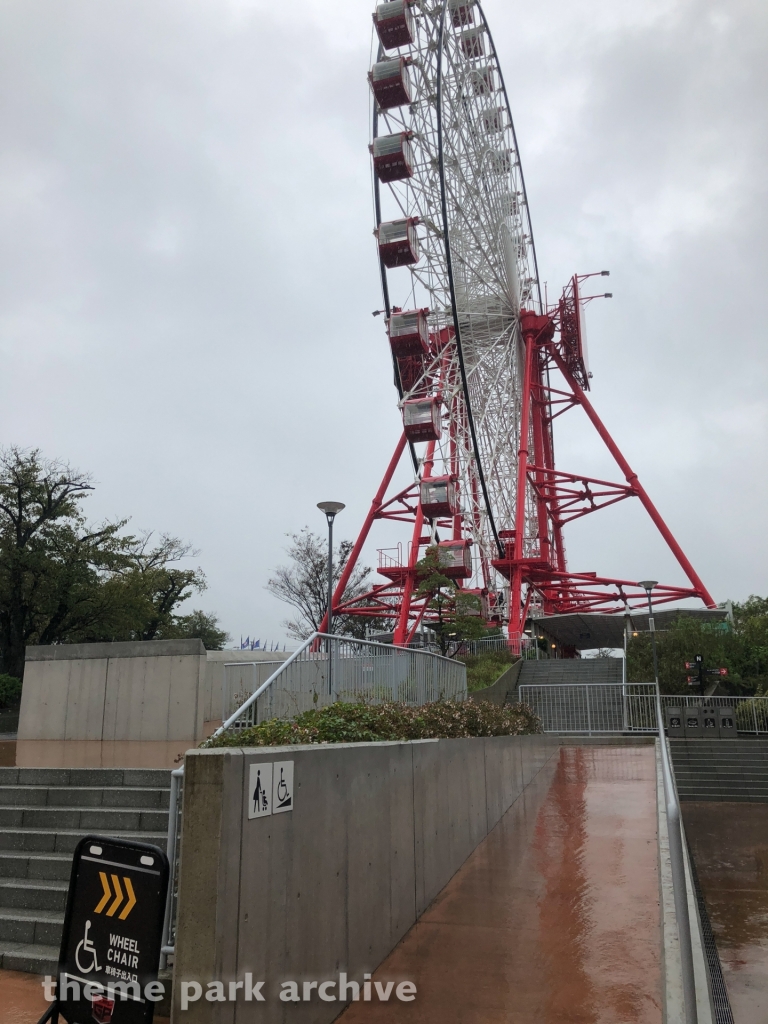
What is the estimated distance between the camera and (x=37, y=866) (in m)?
6.13

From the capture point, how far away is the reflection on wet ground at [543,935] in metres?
4.68

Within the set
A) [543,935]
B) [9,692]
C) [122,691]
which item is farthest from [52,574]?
[543,935]

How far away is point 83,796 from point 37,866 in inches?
37.7

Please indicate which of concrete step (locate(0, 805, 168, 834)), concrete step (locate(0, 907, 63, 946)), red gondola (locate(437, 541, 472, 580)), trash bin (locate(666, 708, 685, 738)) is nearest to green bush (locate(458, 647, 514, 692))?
red gondola (locate(437, 541, 472, 580))

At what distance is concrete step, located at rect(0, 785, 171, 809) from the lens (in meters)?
6.93

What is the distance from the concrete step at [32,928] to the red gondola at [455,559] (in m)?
23.6

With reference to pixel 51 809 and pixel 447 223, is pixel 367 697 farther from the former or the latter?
pixel 447 223

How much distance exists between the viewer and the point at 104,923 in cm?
362

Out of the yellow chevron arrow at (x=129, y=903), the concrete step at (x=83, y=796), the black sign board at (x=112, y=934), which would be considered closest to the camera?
the black sign board at (x=112, y=934)

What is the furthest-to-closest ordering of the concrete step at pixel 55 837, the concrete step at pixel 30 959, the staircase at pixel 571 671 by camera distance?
1. the staircase at pixel 571 671
2. the concrete step at pixel 55 837
3. the concrete step at pixel 30 959

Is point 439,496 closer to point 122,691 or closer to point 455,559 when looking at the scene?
point 455,559

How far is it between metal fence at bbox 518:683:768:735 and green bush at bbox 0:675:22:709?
652 inches

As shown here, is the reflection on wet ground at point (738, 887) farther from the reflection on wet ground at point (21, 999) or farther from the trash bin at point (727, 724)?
the reflection on wet ground at point (21, 999)

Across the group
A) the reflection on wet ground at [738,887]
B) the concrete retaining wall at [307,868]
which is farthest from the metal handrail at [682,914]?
the reflection on wet ground at [738,887]
